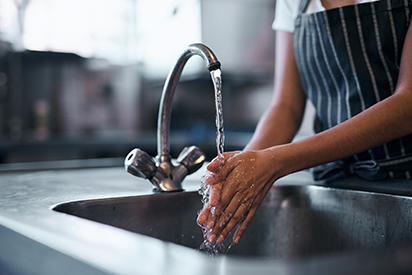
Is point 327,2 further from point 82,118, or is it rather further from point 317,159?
point 82,118

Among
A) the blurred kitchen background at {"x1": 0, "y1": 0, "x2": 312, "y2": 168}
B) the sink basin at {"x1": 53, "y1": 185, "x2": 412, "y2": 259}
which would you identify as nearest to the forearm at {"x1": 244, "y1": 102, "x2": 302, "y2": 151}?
the sink basin at {"x1": 53, "y1": 185, "x2": 412, "y2": 259}

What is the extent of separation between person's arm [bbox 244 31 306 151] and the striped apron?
0.08 meters

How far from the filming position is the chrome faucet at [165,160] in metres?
0.72

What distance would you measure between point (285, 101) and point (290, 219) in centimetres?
31

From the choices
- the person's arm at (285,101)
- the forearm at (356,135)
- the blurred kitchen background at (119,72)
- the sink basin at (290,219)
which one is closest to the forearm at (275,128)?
the person's arm at (285,101)

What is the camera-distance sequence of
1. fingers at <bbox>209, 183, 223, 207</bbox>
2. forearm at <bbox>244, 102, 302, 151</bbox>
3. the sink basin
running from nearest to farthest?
fingers at <bbox>209, 183, 223, 207</bbox>
the sink basin
forearm at <bbox>244, 102, 302, 151</bbox>

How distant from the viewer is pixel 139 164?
71cm

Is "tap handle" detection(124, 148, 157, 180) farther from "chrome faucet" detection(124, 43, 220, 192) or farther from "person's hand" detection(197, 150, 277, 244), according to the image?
"person's hand" detection(197, 150, 277, 244)

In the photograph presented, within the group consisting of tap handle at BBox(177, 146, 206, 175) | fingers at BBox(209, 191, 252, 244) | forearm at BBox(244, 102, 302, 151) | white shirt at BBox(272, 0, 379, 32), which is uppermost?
white shirt at BBox(272, 0, 379, 32)

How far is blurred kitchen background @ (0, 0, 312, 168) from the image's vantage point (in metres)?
2.98

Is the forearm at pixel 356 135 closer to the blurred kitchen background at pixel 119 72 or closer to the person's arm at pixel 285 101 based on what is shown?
the person's arm at pixel 285 101

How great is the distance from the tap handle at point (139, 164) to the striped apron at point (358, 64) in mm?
396

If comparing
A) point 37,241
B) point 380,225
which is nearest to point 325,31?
point 380,225

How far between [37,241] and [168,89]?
0.44 metres
